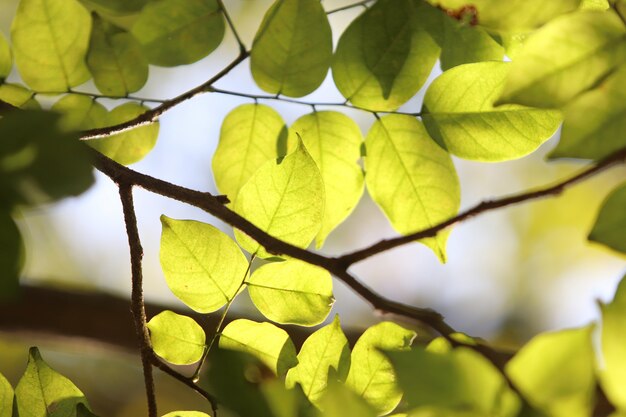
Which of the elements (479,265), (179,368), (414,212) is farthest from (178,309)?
(479,265)

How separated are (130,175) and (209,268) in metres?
0.10

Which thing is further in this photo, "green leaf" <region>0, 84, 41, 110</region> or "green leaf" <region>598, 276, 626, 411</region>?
"green leaf" <region>0, 84, 41, 110</region>

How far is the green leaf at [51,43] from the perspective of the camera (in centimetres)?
66

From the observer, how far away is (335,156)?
2.24ft

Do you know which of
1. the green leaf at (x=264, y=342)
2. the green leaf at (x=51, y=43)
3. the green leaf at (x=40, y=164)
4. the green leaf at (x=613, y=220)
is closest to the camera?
the green leaf at (x=40, y=164)

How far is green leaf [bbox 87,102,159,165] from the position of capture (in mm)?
728

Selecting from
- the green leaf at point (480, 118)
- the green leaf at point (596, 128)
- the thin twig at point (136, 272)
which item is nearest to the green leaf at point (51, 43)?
the thin twig at point (136, 272)

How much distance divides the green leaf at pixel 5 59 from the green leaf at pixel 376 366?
427 mm

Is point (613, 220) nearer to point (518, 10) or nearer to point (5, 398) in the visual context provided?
point (518, 10)

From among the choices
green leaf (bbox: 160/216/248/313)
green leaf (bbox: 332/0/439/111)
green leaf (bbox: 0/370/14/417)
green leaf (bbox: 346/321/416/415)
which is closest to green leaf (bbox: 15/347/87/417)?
green leaf (bbox: 0/370/14/417)

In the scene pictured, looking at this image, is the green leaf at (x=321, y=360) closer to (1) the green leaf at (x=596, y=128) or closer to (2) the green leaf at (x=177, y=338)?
(2) the green leaf at (x=177, y=338)

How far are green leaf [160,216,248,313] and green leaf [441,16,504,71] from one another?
0.27 metres

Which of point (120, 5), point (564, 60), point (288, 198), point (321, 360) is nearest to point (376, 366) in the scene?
point (321, 360)

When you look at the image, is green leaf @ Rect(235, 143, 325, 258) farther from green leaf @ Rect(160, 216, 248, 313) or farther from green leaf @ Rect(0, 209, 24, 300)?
green leaf @ Rect(0, 209, 24, 300)
